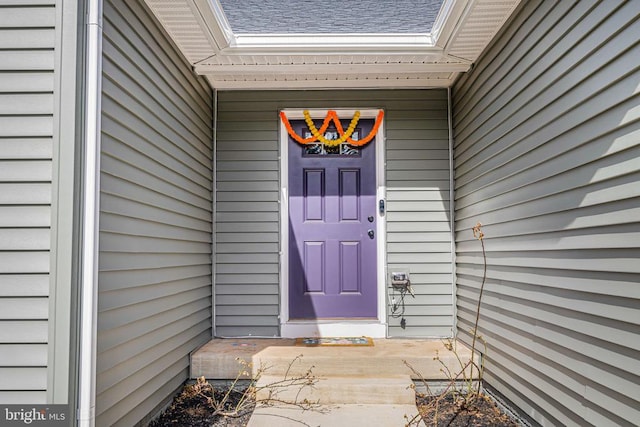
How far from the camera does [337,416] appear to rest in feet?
9.32

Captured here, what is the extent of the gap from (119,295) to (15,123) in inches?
35.3

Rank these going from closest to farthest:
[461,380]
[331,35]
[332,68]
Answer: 1. [331,35]
2. [461,380]
3. [332,68]

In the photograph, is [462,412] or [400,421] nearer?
[400,421]

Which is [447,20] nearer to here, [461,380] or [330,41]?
[330,41]

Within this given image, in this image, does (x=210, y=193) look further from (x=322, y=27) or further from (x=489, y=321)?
(x=489, y=321)

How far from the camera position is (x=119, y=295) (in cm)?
226

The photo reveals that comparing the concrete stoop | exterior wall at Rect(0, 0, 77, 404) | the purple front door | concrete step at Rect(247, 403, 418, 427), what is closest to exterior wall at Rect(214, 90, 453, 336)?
the purple front door

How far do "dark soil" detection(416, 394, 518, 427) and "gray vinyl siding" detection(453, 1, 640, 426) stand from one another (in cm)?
15

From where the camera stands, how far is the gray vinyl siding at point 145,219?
85.4 inches

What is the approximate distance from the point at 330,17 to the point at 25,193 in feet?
7.73

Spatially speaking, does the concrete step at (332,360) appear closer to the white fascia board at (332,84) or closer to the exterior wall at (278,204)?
Result: the exterior wall at (278,204)

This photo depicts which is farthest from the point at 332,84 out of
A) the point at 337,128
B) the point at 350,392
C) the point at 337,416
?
the point at 337,416

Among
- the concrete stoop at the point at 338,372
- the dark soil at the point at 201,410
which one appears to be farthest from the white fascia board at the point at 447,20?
the dark soil at the point at 201,410

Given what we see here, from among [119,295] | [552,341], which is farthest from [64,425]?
[552,341]
